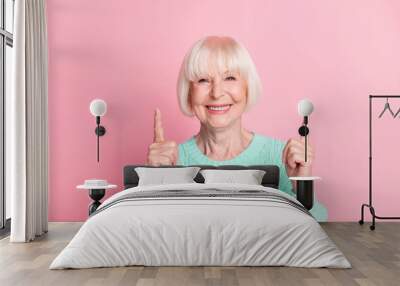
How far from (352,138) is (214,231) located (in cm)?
317

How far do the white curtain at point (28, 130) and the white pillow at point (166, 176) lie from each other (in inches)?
43.7

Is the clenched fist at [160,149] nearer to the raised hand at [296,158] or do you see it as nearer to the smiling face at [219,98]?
the smiling face at [219,98]

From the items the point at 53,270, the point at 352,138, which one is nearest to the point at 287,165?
the point at 352,138

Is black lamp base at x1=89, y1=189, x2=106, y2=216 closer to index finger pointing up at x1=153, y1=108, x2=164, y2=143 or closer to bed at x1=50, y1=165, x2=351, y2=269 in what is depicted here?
index finger pointing up at x1=153, y1=108, x2=164, y2=143

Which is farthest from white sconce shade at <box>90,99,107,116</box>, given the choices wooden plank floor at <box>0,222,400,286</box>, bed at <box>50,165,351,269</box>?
bed at <box>50,165,351,269</box>

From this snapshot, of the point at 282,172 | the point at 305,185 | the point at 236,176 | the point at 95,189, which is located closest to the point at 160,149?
the point at 95,189

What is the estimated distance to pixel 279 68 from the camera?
7.00 metres

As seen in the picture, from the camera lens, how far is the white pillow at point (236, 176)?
6.28 metres

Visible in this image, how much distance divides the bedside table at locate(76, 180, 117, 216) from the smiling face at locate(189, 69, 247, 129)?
143 cm

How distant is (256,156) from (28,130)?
2.75m

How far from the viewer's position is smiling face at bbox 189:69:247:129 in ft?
22.7

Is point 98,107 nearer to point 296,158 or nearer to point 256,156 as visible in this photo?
point 256,156

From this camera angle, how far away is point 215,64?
22.8 ft

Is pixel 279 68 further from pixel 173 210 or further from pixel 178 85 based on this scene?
pixel 173 210
